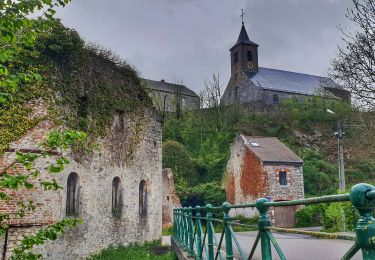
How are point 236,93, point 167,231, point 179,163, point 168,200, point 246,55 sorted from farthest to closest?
point 236,93 < point 246,55 < point 179,163 < point 168,200 < point 167,231

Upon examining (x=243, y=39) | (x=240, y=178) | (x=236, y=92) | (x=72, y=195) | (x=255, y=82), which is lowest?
(x=72, y=195)

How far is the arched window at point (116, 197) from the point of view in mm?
14242

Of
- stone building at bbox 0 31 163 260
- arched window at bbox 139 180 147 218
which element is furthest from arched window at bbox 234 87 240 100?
arched window at bbox 139 180 147 218

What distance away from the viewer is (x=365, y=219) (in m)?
1.43

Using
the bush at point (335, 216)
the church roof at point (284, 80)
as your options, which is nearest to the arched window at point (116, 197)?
→ the bush at point (335, 216)

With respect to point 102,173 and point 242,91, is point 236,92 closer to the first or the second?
point 242,91

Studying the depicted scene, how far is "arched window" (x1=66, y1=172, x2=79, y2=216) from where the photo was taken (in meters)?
12.4

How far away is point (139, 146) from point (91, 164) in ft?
9.91

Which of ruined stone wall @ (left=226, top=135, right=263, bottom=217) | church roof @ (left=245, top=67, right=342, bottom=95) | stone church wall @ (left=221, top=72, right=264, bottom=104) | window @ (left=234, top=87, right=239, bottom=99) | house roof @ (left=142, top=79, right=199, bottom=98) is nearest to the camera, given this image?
ruined stone wall @ (left=226, top=135, right=263, bottom=217)

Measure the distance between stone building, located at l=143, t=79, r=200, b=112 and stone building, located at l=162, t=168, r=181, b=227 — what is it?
30.1 feet

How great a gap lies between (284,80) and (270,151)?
69.7 ft

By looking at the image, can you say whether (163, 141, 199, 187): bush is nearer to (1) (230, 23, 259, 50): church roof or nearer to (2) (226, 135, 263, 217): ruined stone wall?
(2) (226, 135, 263, 217): ruined stone wall

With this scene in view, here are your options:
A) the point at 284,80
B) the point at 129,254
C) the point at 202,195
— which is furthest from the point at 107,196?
the point at 284,80

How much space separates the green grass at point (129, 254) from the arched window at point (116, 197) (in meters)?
1.33
